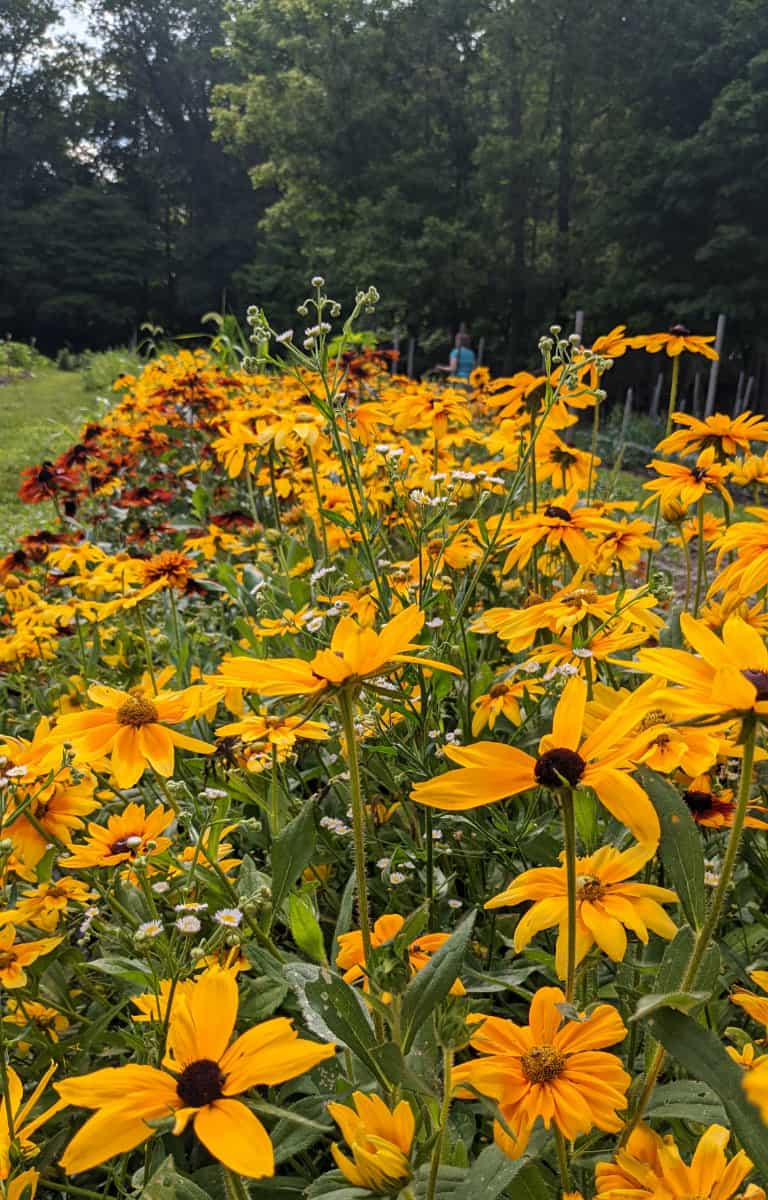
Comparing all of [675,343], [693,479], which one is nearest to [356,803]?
[693,479]

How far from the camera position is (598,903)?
70 cm

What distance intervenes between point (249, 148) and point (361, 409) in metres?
28.7

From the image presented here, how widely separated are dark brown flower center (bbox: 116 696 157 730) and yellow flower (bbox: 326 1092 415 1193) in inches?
16.4

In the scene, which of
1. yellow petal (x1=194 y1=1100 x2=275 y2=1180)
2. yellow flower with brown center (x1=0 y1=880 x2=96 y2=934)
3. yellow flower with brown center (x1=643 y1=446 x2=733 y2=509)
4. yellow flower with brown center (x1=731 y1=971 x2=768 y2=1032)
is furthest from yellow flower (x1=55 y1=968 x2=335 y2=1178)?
yellow flower with brown center (x1=643 y1=446 x2=733 y2=509)

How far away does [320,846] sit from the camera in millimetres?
1268

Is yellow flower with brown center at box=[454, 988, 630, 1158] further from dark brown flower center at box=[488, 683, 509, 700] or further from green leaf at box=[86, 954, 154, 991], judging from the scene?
dark brown flower center at box=[488, 683, 509, 700]

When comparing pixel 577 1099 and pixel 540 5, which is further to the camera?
pixel 540 5

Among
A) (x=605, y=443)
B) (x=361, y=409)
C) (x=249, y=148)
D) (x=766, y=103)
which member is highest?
(x=249, y=148)

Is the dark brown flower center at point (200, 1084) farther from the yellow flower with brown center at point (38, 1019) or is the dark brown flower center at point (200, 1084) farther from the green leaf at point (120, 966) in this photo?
the yellow flower with brown center at point (38, 1019)

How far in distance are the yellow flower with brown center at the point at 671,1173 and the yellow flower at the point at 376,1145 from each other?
13 centimetres

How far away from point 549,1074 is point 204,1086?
0.77 feet

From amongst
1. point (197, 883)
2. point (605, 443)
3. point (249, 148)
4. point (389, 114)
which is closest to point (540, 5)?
point (389, 114)

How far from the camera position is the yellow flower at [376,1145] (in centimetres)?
50

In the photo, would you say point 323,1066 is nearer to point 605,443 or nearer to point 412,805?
point 412,805
